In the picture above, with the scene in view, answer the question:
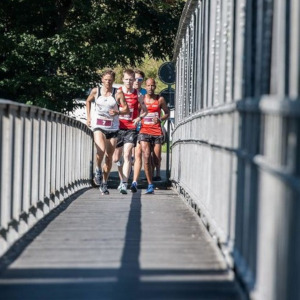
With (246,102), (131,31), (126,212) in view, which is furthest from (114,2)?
(246,102)

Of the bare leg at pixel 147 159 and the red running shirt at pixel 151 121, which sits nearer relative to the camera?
the bare leg at pixel 147 159

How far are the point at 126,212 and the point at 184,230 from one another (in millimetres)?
2791

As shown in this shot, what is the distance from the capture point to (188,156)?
17.6 meters

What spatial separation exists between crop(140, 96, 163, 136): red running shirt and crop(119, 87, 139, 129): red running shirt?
122 cm

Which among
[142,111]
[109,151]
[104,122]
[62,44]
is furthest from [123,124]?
[62,44]

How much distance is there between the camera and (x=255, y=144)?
299 inches

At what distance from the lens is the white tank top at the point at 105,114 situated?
60.0 ft

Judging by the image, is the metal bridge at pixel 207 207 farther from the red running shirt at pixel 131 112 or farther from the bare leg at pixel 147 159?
the bare leg at pixel 147 159

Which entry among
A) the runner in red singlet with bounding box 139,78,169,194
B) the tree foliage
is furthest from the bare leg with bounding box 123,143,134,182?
the tree foliage

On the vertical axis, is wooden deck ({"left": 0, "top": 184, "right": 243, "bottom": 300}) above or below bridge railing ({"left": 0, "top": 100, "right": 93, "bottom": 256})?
below

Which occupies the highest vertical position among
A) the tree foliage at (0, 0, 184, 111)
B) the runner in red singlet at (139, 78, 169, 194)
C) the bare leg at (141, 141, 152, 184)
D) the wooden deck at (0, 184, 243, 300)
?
the tree foliage at (0, 0, 184, 111)

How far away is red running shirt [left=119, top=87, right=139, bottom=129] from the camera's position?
1927cm

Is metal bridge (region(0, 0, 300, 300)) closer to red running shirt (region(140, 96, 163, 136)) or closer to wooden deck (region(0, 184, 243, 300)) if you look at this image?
wooden deck (region(0, 184, 243, 300))

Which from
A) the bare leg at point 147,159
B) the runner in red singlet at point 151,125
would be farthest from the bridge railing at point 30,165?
the runner in red singlet at point 151,125
